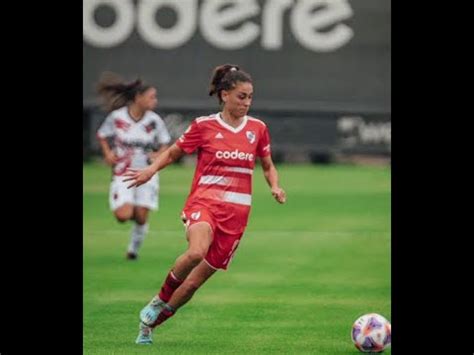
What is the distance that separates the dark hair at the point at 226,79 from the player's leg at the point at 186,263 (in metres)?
0.84

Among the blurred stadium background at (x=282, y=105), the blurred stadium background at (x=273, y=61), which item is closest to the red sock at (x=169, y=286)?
the blurred stadium background at (x=282, y=105)

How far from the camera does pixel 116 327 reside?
28.8 ft

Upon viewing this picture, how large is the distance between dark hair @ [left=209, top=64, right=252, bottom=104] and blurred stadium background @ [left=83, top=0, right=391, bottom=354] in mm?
4407

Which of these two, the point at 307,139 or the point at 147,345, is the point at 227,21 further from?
the point at 147,345

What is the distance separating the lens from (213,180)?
7961 mm

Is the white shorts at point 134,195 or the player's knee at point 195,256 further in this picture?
the white shorts at point 134,195

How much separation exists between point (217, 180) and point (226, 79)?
2.06 ft

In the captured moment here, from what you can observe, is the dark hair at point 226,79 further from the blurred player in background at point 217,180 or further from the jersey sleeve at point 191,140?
the jersey sleeve at point 191,140

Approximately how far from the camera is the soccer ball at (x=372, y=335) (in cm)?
791

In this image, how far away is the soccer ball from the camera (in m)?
7.91

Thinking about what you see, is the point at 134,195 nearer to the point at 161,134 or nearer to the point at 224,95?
the point at 161,134
